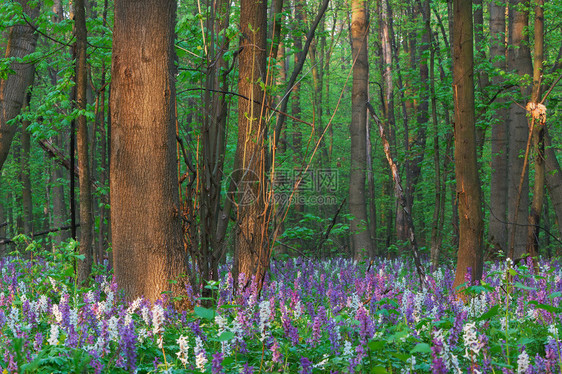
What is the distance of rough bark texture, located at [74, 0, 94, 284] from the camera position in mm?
6195

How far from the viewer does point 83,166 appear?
627 centimetres

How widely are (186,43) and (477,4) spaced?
32.5 ft

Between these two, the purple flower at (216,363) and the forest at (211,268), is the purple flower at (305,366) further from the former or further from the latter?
the purple flower at (216,363)

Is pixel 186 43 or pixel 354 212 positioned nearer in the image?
pixel 186 43

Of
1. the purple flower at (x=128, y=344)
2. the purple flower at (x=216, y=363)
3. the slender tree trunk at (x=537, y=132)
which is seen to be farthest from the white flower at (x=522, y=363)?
the slender tree trunk at (x=537, y=132)

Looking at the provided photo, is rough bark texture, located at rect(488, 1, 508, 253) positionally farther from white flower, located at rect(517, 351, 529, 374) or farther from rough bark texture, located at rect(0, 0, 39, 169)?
white flower, located at rect(517, 351, 529, 374)

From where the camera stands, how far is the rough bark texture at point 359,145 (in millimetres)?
10852

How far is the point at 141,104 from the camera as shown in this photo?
4.77 meters

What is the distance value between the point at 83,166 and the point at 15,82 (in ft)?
9.89

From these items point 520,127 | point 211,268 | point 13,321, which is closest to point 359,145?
point 520,127

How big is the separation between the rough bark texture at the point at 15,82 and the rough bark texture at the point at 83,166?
2063 mm

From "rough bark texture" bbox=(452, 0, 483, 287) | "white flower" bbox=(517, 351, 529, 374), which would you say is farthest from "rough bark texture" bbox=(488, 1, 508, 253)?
"white flower" bbox=(517, 351, 529, 374)

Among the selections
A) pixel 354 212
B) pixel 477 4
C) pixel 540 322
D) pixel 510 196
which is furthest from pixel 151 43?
pixel 477 4

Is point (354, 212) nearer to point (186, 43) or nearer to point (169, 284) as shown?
point (186, 43)
